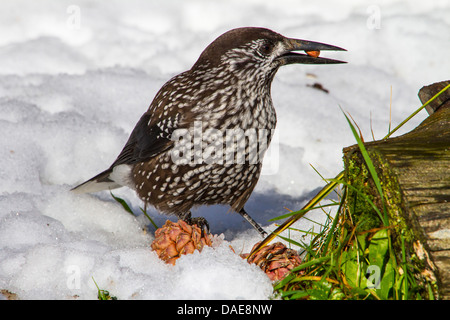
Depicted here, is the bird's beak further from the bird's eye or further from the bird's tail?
the bird's tail

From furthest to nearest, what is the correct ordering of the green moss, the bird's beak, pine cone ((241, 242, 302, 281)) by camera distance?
the bird's beak < pine cone ((241, 242, 302, 281)) < the green moss

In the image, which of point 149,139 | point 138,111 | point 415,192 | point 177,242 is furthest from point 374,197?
point 138,111

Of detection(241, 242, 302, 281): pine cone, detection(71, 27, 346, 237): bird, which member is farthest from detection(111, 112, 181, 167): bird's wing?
detection(241, 242, 302, 281): pine cone

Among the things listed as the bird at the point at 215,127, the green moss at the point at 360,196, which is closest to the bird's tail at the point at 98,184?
the bird at the point at 215,127

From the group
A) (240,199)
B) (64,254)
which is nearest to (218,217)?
(240,199)

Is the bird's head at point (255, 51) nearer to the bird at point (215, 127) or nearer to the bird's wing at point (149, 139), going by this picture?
the bird at point (215, 127)

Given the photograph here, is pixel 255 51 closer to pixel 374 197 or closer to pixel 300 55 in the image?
pixel 300 55
